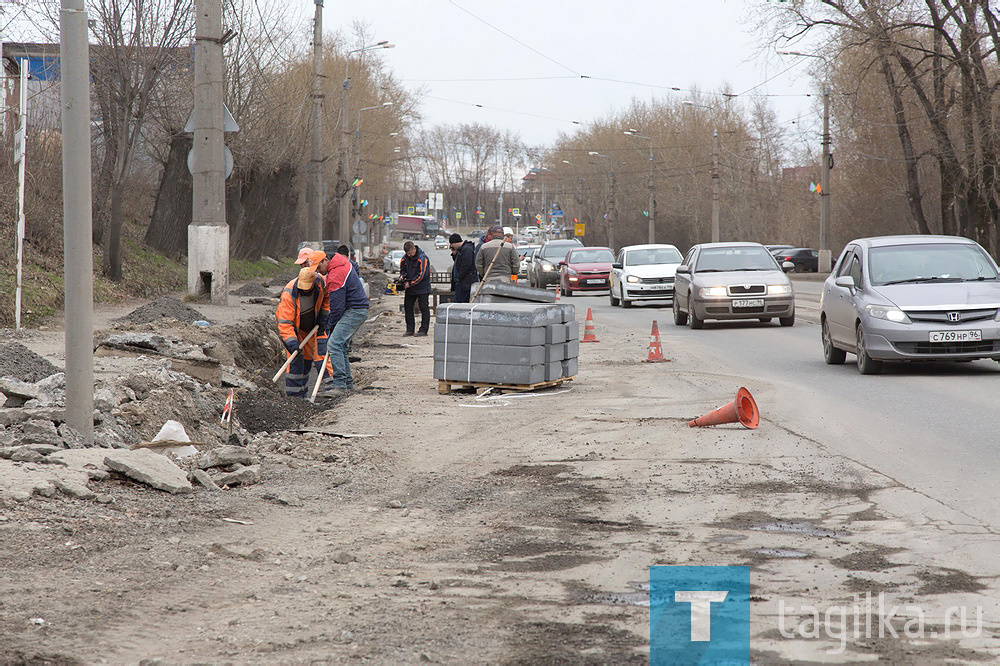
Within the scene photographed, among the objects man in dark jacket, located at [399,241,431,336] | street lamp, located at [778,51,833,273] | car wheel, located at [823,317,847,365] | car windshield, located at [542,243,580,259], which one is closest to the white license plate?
man in dark jacket, located at [399,241,431,336]

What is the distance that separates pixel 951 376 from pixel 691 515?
7465 millimetres

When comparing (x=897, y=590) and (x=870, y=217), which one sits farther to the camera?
(x=870, y=217)

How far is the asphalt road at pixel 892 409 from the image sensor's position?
23.8 feet

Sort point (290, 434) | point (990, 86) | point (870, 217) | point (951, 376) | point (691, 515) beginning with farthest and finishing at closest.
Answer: point (870, 217), point (990, 86), point (951, 376), point (290, 434), point (691, 515)

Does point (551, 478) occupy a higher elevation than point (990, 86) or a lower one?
lower

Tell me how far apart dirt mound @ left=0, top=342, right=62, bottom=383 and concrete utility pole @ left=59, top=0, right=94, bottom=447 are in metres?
2.89

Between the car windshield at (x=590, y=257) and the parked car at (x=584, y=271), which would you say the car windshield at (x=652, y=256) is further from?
the car windshield at (x=590, y=257)

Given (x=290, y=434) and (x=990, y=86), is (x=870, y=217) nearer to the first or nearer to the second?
(x=990, y=86)

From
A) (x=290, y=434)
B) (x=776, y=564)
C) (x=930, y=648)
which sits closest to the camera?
(x=930, y=648)

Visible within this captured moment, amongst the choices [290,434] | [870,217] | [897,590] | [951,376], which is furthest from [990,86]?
[897,590]

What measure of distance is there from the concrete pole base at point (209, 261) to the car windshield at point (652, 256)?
11.3 meters

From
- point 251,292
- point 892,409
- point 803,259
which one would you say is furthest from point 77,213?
point 803,259

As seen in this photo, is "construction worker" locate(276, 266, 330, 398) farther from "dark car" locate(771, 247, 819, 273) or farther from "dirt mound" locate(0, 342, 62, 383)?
"dark car" locate(771, 247, 819, 273)

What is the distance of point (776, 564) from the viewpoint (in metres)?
5.19
